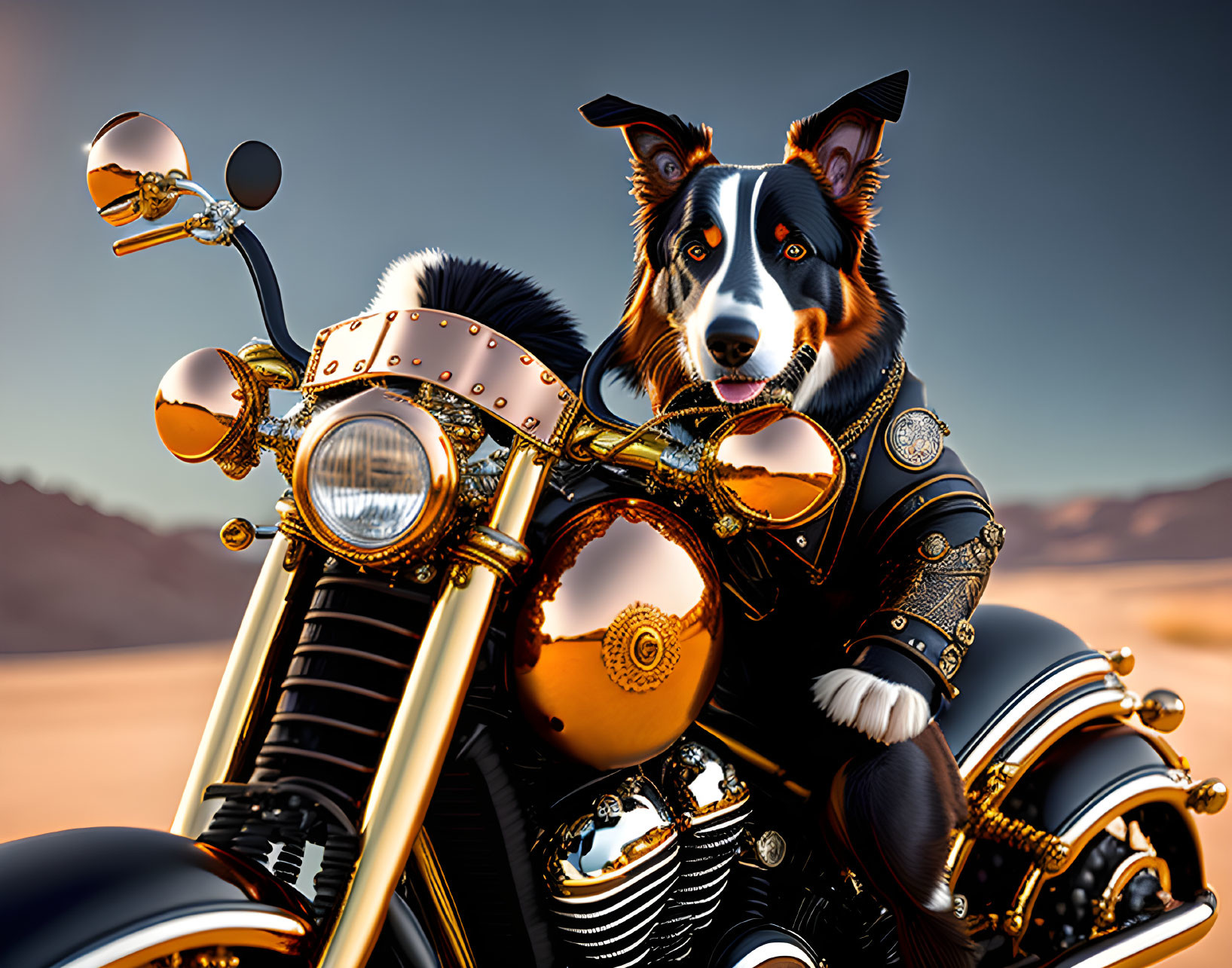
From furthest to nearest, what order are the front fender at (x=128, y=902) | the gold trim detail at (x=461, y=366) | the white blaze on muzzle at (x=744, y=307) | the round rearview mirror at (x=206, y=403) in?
the white blaze on muzzle at (x=744, y=307), the round rearview mirror at (x=206, y=403), the gold trim detail at (x=461, y=366), the front fender at (x=128, y=902)

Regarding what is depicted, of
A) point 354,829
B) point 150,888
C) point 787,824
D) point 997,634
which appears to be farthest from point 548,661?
point 997,634

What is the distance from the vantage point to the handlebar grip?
98 cm

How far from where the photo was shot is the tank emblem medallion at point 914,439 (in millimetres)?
1205

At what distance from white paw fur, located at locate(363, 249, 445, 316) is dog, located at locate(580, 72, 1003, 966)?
0.99ft

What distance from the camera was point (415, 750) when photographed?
80cm

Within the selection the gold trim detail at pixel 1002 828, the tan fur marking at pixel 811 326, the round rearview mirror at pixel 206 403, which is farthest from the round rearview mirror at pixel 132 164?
the gold trim detail at pixel 1002 828

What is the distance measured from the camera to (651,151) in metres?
1.28

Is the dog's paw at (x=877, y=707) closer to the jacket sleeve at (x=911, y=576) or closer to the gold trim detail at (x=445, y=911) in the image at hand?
the jacket sleeve at (x=911, y=576)

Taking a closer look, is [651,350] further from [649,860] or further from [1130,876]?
[1130,876]

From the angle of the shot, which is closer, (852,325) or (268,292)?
(268,292)

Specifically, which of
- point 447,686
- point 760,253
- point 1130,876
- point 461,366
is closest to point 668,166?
point 760,253

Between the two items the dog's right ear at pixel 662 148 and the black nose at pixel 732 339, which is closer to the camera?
the black nose at pixel 732 339

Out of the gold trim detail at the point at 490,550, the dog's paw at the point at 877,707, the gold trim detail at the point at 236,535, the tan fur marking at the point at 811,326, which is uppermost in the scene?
the tan fur marking at the point at 811,326

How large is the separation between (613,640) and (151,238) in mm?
609
